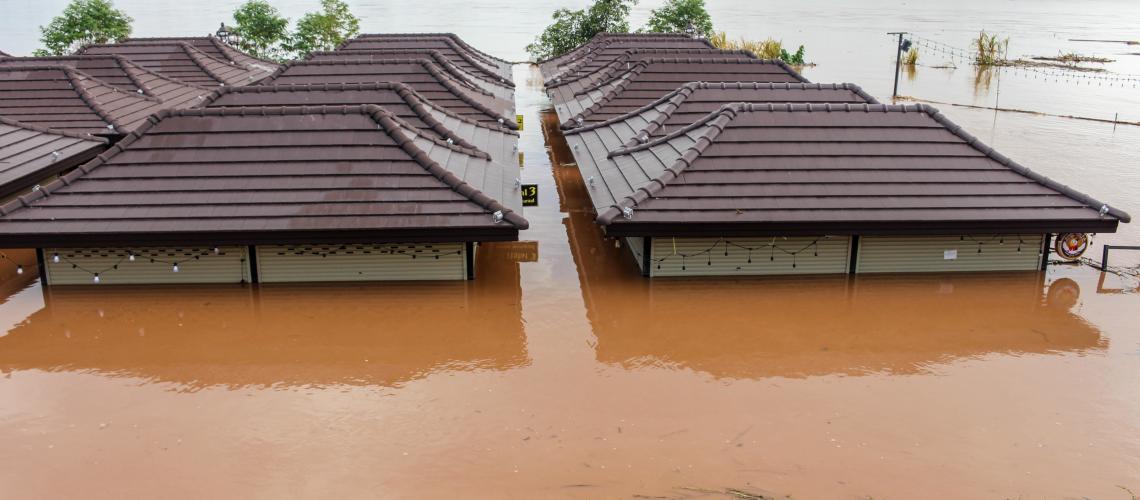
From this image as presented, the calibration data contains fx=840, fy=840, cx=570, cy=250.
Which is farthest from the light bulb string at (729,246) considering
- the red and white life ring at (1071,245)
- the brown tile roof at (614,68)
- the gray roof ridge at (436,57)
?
the gray roof ridge at (436,57)

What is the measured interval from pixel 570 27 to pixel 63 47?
88.3 ft

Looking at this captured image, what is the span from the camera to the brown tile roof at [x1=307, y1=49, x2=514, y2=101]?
26.5 metres

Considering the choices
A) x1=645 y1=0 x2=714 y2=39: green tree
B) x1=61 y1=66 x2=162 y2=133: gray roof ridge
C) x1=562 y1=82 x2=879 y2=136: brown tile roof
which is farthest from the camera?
x1=645 y1=0 x2=714 y2=39: green tree

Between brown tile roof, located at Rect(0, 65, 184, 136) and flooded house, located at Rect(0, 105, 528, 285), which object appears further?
brown tile roof, located at Rect(0, 65, 184, 136)

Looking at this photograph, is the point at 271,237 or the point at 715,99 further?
the point at 715,99

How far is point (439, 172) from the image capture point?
14289 millimetres

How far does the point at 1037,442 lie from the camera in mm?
9438

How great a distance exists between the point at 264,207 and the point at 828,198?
9438 millimetres

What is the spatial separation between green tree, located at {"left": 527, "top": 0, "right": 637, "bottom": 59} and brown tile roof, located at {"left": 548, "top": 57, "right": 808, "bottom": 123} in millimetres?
25013

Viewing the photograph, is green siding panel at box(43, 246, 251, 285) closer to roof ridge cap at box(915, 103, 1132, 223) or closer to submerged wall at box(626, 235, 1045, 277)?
submerged wall at box(626, 235, 1045, 277)

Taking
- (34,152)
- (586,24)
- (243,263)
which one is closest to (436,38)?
(586,24)

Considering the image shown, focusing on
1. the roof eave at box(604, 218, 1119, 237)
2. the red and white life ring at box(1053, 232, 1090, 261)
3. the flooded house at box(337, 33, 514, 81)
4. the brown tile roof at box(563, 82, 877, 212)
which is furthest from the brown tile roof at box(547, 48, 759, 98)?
the roof eave at box(604, 218, 1119, 237)

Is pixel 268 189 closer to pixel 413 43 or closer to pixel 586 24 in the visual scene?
pixel 413 43

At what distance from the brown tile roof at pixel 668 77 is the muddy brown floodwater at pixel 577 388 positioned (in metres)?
8.50
